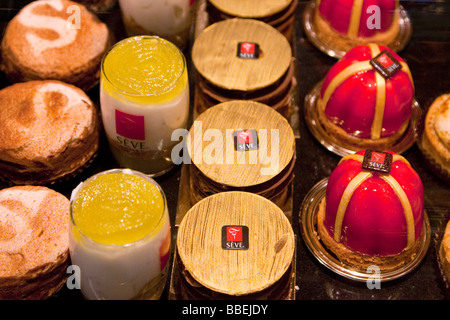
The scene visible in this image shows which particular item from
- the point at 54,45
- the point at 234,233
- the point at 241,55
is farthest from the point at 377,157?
the point at 54,45

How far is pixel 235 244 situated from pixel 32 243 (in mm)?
739

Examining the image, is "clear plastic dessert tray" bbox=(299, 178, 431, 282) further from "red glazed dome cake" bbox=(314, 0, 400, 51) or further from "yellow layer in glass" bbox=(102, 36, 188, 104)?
"red glazed dome cake" bbox=(314, 0, 400, 51)

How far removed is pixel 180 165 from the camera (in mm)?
2914

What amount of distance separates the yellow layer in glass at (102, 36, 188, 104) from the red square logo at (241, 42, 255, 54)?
1.21 feet

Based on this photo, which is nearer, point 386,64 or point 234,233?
point 234,233

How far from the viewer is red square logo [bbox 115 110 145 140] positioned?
2539 mm

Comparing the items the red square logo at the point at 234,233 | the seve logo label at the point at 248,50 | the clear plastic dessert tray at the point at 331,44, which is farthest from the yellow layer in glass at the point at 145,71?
the clear plastic dessert tray at the point at 331,44

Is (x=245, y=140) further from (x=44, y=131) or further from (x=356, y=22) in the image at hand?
(x=356, y=22)

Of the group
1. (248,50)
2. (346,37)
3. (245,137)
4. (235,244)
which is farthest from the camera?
(346,37)

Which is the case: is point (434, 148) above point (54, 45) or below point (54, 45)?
below

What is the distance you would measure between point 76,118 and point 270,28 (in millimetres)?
971

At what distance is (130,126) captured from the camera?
2578 mm

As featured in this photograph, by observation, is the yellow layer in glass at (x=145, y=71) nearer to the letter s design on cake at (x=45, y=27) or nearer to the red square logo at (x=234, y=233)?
the letter s design on cake at (x=45, y=27)

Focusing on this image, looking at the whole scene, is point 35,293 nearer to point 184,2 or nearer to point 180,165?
point 180,165
